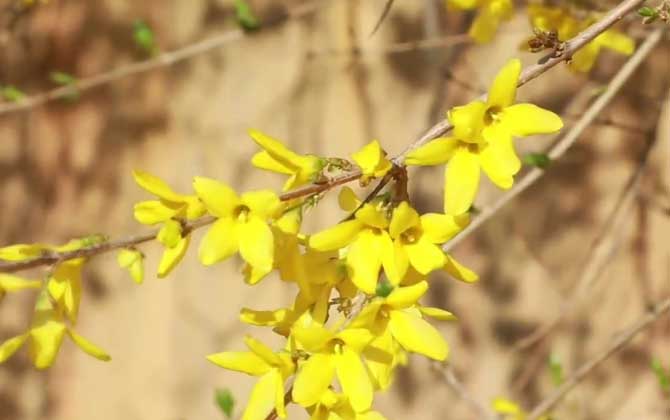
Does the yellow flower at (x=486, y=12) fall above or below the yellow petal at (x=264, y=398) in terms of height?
above

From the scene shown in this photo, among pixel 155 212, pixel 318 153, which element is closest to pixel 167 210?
pixel 155 212

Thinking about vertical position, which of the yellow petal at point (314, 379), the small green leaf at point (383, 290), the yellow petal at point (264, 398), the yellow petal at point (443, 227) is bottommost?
the yellow petal at point (264, 398)

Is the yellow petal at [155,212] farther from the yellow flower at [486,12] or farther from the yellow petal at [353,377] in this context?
the yellow flower at [486,12]

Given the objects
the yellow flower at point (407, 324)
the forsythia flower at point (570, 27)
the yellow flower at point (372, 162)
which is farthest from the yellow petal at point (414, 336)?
the forsythia flower at point (570, 27)

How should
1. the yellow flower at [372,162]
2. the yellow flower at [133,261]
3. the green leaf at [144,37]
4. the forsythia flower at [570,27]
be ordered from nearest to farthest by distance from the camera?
the yellow flower at [372,162] → the yellow flower at [133,261] → the forsythia flower at [570,27] → the green leaf at [144,37]

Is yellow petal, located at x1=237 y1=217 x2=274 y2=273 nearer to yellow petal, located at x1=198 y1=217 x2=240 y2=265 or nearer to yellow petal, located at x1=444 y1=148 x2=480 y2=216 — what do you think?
yellow petal, located at x1=198 y1=217 x2=240 y2=265

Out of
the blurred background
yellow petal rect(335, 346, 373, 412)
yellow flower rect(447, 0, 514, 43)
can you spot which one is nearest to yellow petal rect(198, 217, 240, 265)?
yellow petal rect(335, 346, 373, 412)
